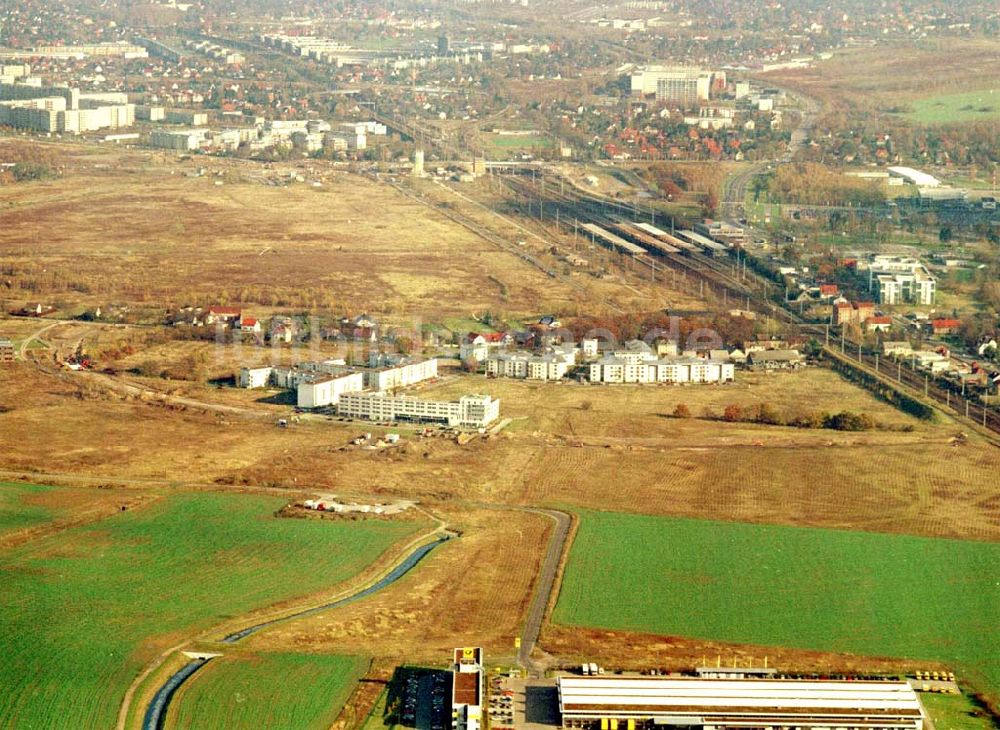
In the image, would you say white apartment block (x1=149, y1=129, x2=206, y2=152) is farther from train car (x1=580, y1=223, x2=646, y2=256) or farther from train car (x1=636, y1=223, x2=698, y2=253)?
train car (x1=636, y1=223, x2=698, y2=253)

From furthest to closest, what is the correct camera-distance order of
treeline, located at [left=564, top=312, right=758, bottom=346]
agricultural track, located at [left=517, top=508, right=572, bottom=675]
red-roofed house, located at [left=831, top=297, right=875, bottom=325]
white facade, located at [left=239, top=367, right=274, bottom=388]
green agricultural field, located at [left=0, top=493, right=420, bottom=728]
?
red-roofed house, located at [left=831, top=297, right=875, bottom=325], treeline, located at [left=564, top=312, right=758, bottom=346], white facade, located at [left=239, top=367, right=274, bottom=388], agricultural track, located at [left=517, top=508, right=572, bottom=675], green agricultural field, located at [left=0, top=493, right=420, bottom=728]

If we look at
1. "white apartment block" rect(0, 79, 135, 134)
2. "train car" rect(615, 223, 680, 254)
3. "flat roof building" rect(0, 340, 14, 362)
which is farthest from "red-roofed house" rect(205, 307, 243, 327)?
"white apartment block" rect(0, 79, 135, 134)

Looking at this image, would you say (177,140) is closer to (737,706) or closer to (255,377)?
(255,377)

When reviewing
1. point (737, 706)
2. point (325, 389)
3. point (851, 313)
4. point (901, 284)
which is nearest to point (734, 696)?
point (737, 706)

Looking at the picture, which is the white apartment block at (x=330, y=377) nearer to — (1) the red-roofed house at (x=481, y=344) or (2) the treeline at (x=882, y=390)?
(1) the red-roofed house at (x=481, y=344)

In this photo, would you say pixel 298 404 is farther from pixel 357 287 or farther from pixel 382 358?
pixel 357 287

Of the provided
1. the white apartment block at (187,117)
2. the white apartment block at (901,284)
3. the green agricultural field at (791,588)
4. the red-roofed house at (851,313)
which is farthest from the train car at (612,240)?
the white apartment block at (187,117)

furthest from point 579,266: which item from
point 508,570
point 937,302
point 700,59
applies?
point 700,59
